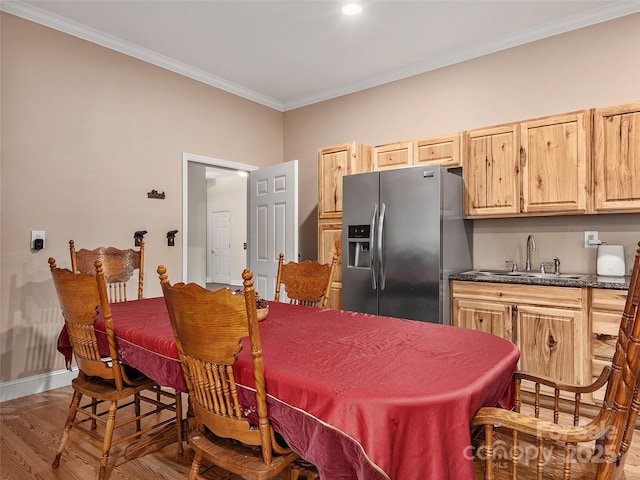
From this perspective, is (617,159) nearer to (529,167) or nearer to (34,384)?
(529,167)

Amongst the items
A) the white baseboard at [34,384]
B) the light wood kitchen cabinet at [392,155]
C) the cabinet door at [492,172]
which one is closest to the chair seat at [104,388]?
the white baseboard at [34,384]

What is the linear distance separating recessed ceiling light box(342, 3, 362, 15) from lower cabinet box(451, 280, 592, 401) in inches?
88.0

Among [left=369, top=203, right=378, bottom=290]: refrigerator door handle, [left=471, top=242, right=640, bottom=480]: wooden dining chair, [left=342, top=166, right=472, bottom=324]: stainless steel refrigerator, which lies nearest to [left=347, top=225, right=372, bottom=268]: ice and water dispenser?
[left=342, top=166, right=472, bottom=324]: stainless steel refrigerator

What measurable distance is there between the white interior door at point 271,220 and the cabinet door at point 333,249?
0.92 feet

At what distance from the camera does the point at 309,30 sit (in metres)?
3.34

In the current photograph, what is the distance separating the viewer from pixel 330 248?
4.06m

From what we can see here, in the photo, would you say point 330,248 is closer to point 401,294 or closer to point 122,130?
point 401,294

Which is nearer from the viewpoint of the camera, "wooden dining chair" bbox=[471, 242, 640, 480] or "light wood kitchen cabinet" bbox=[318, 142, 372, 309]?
"wooden dining chair" bbox=[471, 242, 640, 480]

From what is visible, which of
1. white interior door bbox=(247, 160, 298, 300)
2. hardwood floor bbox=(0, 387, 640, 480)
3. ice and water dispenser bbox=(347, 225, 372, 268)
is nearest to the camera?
hardwood floor bbox=(0, 387, 640, 480)

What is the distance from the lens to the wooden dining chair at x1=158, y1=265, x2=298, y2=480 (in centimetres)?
123

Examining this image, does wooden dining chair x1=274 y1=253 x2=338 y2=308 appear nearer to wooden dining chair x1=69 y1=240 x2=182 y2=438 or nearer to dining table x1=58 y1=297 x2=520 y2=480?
dining table x1=58 y1=297 x2=520 y2=480

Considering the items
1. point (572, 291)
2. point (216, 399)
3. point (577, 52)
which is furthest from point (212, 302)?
point (577, 52)

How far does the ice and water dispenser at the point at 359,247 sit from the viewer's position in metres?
3.53

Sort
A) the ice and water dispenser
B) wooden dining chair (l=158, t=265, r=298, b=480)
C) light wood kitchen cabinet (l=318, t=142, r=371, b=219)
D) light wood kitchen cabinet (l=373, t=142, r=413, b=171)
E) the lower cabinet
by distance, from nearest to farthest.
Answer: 1. wooden dining chair (l=158, t=265, r=298, b=480)
2. the lower cabinet
3. the ice and water dispenser
4. light wood kitchen cabinet (l=373, t=142, r=413, b=171)
5. light wood kitchen cabinet (l=318, t=142, r=371, b=219)
